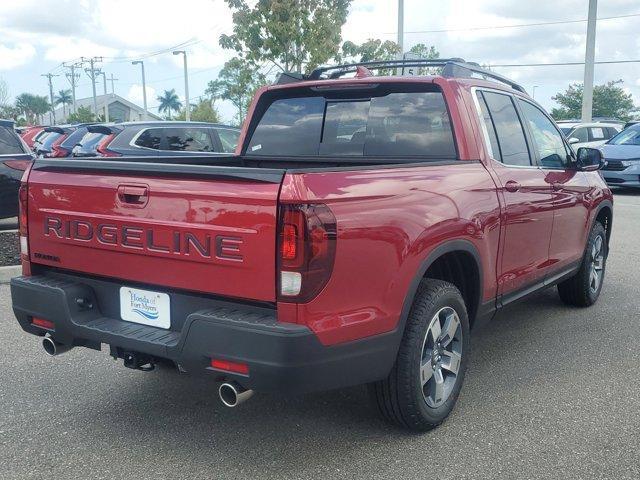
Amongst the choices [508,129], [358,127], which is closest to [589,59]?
[508,129]

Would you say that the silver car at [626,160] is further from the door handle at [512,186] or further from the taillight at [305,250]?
the taillight at [305,250]

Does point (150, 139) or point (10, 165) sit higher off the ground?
point (150, 139)

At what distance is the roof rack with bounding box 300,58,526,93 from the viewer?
4230mm

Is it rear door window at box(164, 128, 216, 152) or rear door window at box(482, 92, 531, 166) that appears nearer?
rear door window at box(482, 92, 531, 166)

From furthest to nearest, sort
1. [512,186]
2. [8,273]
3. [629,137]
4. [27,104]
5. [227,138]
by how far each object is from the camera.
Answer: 1. [27,104]
2. [629,137]
3. [227,138]
4. [8,273]
5. [512,186]

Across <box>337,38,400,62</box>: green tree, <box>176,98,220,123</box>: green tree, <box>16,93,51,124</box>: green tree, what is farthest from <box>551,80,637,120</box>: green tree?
<box>16,93,51,124</box>: green tree

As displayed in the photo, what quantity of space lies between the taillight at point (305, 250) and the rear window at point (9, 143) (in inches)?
298

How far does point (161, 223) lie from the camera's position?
2965 mm

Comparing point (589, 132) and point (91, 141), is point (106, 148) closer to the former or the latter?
point (91, 141)

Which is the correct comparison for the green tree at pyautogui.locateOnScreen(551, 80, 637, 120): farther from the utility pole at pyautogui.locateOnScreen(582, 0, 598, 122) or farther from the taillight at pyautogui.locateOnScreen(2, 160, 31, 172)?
the taillight at pyautogui.locateOnScreen(2, 160, 31, 172)

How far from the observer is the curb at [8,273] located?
6754mm

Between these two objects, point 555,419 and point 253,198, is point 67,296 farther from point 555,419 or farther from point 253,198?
point 555,419

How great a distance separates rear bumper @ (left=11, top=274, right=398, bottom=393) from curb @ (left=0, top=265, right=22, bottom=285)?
12.4 ft

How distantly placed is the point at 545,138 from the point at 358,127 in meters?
1.63
